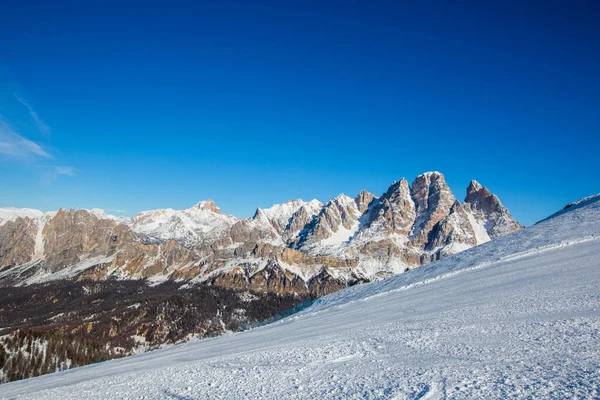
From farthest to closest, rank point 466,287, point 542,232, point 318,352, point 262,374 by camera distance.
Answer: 1. point 542,232
2. point 466,287
3. point 318,352
4. point 262,374

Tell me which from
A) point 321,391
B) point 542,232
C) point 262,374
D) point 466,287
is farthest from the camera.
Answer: point 542,232

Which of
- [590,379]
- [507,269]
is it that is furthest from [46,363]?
[590,379]

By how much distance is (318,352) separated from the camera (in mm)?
17047

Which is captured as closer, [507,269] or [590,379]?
[590,379]

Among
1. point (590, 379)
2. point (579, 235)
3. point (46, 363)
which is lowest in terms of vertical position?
point (46, 363)

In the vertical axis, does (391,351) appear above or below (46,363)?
above

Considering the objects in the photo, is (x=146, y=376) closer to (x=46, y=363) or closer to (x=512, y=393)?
(x=512, y=393)

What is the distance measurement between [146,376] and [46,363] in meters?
146

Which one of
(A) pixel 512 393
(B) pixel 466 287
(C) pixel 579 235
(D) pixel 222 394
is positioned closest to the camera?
(A) pixel 512 393

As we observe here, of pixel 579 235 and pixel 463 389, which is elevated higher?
pixel 579 235

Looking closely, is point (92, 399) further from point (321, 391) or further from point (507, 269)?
point (507, 269)

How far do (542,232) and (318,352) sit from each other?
5050cm

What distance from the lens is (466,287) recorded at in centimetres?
3100

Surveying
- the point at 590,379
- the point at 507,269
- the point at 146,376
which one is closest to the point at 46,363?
the point at 146,376
